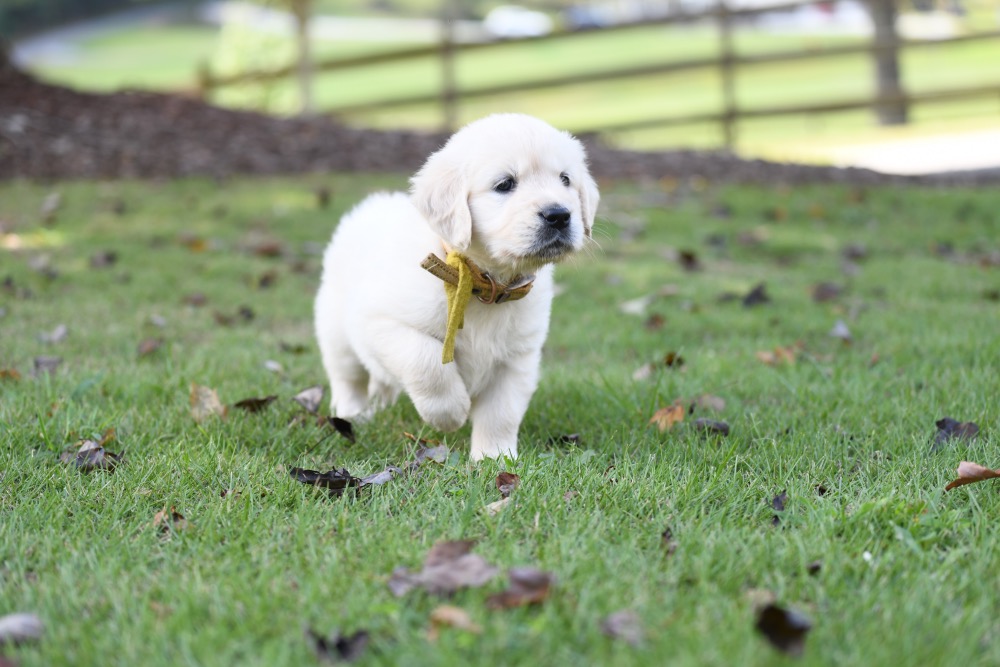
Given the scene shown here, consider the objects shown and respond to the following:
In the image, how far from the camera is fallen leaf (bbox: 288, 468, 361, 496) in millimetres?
2701

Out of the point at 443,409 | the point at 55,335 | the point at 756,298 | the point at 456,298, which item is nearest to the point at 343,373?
the point at 443,409

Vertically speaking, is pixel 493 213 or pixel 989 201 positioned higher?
pixel 493 213

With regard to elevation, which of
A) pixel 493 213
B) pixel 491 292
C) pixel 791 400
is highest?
pixel 493 213

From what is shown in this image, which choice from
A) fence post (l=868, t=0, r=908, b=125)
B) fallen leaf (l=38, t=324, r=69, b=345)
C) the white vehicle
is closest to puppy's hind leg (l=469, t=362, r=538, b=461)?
fallen leaf (l=38, t=324, r=69, b=345)

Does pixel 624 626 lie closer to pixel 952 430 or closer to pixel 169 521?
pixel 169 521

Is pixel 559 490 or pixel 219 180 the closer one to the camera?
pixel 559 490

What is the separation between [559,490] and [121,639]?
115 cm

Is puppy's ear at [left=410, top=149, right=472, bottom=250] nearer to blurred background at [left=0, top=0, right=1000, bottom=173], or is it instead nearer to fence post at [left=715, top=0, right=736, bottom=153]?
blurred background at [left=0, top=0, right=1000, bottom=173]

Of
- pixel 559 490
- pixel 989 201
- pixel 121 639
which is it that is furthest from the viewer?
pixel 989 201

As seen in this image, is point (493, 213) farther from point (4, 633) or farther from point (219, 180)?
point (219, 180)

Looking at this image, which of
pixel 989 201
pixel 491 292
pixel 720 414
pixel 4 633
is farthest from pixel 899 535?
pixel 989 201

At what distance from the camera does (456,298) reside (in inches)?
121

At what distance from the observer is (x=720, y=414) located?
3523 mm

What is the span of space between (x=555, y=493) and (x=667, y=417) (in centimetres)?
89
